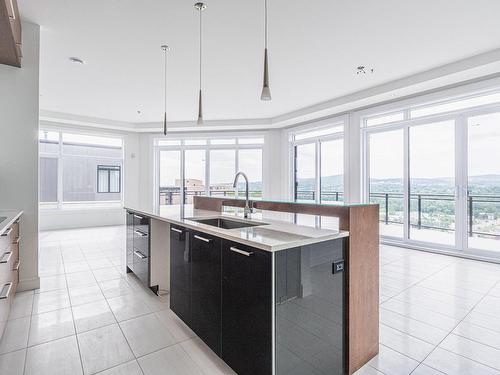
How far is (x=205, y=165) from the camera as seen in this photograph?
8.23 metres

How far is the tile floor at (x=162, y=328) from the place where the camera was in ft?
5.76

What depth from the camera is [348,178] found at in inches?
240

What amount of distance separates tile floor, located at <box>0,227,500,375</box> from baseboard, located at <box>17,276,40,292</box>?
9cm

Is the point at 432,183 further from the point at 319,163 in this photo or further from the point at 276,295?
the point at 276,295

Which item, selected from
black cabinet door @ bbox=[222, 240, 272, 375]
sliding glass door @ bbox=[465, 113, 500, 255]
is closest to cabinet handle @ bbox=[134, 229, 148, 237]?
black cabinet door @ bbox=[222, 240, 272, 375]

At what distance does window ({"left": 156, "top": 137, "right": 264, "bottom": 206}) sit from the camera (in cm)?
815

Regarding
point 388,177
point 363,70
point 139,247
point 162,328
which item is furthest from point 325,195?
point 162,328

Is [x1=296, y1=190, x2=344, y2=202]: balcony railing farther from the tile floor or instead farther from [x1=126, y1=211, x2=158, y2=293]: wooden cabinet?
[x1=126, y1=211, x2=158, y2=293]: wooden cabinet

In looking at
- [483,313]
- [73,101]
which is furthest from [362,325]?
[73,101]

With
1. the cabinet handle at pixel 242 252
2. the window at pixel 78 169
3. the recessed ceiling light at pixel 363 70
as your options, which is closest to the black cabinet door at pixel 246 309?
the cabinet handle at pixel 242 252

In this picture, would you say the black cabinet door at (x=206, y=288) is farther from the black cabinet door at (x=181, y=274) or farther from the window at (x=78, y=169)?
the window at (x=78, y=169)

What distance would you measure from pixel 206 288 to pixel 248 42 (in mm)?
2985

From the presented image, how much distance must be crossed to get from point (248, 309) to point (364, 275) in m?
0.80

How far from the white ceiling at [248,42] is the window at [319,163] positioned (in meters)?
1.55
